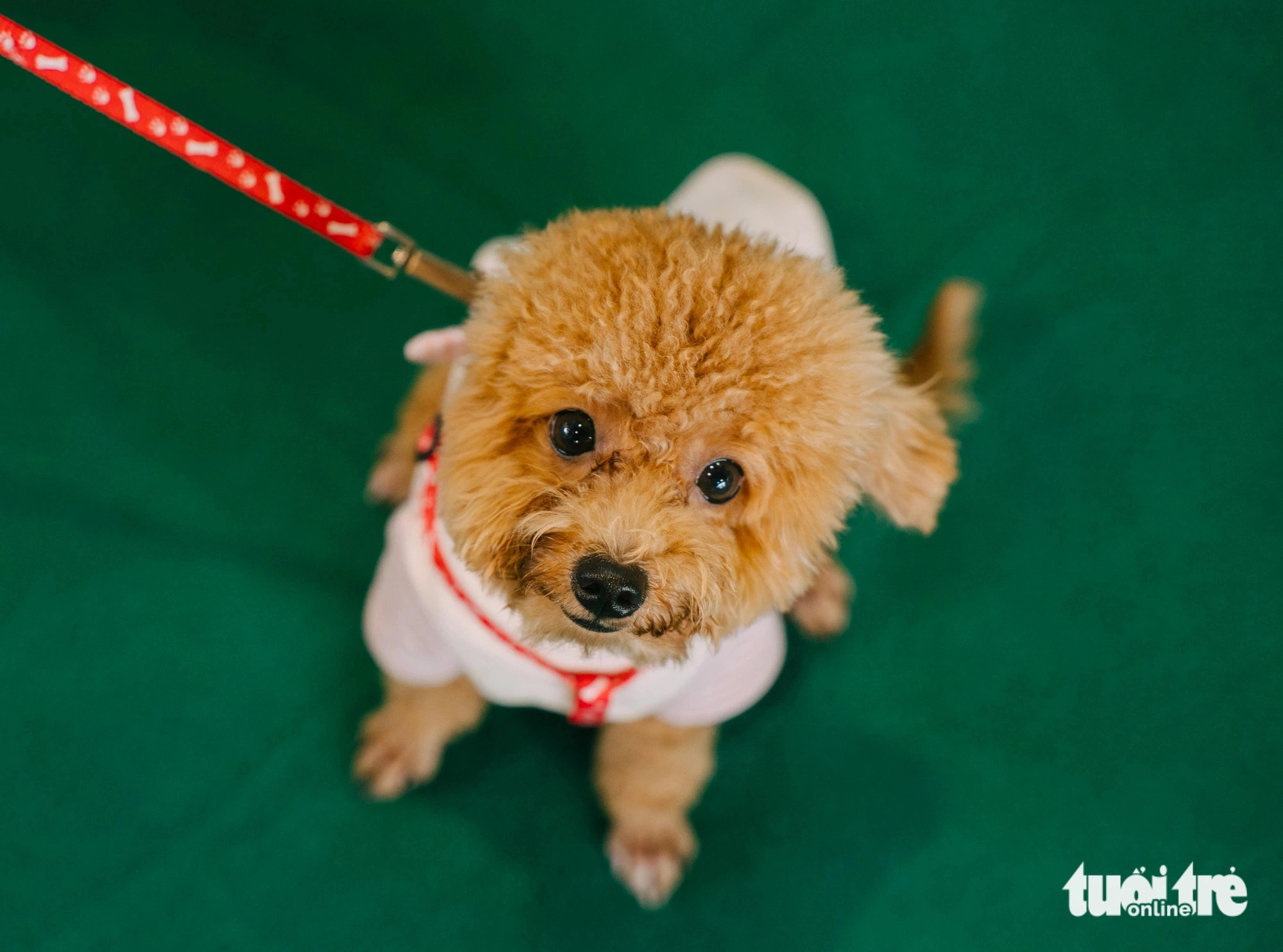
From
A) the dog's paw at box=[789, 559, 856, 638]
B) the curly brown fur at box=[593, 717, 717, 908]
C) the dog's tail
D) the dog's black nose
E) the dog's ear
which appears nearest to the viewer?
the dog's black nose

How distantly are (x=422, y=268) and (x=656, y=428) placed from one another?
0.33m

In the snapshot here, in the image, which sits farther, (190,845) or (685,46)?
(685,46)

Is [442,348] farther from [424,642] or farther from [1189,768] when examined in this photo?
[1189,768]

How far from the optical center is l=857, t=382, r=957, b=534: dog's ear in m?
0.78

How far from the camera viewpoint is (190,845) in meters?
1.11

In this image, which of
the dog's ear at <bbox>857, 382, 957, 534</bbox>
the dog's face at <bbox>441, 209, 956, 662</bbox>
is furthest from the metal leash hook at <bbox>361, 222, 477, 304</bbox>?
the dog's ear at <bbox>857, 382, 957, 534</bbox>

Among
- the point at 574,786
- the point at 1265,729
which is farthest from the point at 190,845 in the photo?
the point at 1265,729

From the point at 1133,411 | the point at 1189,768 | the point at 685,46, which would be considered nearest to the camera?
the point at 1189,768

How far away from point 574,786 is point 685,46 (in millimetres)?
1239

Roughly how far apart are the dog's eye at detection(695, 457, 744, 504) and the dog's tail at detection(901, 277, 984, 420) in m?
0.31

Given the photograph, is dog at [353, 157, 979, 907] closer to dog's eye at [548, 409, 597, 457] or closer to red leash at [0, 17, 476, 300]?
dog's eye at [548, 409, 597, 457]

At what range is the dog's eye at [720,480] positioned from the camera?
726 mm

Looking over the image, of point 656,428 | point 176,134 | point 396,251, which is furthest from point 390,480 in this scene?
point 656,428

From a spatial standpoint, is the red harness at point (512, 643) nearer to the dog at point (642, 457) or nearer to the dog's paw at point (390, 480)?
the dog at point (642, 457)
